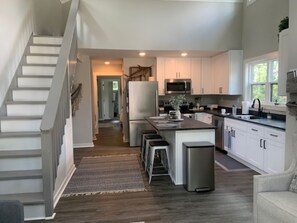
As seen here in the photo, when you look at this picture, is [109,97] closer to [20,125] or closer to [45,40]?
[45,40]

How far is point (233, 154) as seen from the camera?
505cm

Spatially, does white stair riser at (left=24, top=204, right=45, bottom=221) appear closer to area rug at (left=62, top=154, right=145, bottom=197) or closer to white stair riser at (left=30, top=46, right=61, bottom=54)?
area rug at (left=62, top=154, right=145, bottom=197)

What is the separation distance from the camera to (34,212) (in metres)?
2.73

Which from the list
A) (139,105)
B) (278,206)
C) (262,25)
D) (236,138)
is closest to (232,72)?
(262,25)

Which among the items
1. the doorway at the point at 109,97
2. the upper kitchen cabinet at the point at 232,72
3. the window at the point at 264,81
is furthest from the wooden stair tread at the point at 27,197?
the doorway at the point at 109,97

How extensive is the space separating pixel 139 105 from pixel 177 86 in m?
1.18

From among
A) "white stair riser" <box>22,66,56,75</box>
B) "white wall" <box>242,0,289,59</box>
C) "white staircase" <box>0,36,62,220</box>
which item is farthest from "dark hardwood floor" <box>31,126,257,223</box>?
"white wall" <box>242,0,289,59</box>

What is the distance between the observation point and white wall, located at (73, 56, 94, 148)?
6.42m

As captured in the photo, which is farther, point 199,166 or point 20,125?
point 20,125

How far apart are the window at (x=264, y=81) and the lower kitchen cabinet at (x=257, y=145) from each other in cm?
93

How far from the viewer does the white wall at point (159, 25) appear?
209 inches

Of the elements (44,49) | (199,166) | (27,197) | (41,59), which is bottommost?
(27,197)

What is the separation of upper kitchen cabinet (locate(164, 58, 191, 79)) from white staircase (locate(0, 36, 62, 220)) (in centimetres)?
296

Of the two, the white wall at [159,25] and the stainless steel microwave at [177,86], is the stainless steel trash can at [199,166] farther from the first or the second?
the stainless steel microwave at [177,86]
